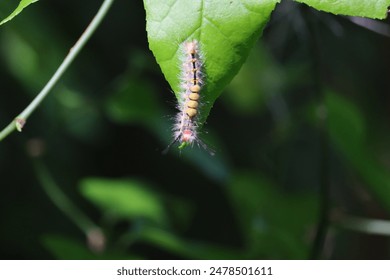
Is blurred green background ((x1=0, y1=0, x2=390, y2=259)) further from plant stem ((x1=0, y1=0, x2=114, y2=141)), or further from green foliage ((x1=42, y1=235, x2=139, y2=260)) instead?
plant stem ((x1=0, y1=0, x2=114, y2=141))

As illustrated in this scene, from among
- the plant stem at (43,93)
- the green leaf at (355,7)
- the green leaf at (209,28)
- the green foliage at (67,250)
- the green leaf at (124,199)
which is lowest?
the green foliage at (67,250)

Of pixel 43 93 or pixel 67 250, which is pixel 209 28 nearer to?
pixel 43 93

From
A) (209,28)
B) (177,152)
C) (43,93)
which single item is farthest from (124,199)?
(209,28)

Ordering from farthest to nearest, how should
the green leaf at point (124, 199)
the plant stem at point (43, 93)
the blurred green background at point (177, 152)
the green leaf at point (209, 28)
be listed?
the green leaf at point (124, 199) → the blurred green background at point (177, 152) → the plant stem at point (43, 93) → the green leaf at point (209, 28)

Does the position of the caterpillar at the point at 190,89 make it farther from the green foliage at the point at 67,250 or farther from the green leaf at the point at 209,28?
the green foliage at the point at 67,250

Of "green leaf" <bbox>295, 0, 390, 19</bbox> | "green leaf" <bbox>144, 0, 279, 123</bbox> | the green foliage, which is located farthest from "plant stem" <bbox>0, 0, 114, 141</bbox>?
the green foliage

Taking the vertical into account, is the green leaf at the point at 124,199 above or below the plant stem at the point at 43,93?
below

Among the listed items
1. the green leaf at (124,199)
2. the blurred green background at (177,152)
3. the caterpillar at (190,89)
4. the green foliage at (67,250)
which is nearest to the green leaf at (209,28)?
the caterpillar at (190,89)
